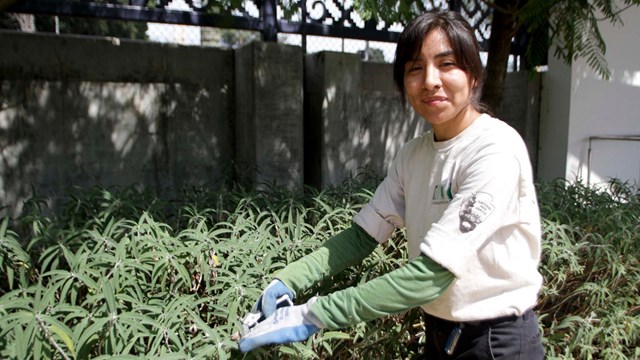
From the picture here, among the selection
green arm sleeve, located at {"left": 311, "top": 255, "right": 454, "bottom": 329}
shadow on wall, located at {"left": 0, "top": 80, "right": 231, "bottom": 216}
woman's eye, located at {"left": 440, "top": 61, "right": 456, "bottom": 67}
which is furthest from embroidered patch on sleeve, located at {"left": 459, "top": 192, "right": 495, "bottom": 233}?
shadow on wall, located at {"left": 0, "top": 80, "right": 231, "bottom": 216}

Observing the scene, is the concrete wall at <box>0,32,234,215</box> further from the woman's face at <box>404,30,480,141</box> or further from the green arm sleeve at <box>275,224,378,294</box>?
the woman's face at <box>404,30,480,141</box>

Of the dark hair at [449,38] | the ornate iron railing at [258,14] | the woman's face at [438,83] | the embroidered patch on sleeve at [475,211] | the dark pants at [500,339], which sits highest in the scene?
the ornate iron railing at [258,14]

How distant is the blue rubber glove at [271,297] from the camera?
1.44 metres

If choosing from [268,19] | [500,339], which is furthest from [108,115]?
[500,339]

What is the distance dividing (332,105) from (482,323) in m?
2.90

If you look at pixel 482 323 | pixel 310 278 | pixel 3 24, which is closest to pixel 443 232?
pixel 482 323

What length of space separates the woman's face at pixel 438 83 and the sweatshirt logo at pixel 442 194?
7.0 inches

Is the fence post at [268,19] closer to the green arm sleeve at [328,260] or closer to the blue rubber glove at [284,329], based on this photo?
the green arm sleeve at [328,260]

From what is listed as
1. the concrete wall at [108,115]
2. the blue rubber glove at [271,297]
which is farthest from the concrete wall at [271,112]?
the blue rubber glove at [271,297]

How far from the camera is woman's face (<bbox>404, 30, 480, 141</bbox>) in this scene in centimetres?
140

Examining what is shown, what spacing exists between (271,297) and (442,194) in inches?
22.1

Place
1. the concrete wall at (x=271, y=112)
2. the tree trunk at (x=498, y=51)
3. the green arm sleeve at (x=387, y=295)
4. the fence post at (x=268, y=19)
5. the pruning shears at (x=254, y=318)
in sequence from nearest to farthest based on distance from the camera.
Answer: the green arm sleeve at (x=387, y=295) → the pruning shears at (x=254, y=318) → the tree trunk at (x=498, y=51) → the concrete wall at (x=271, y=112) → the fence post at (x=268, y=19)

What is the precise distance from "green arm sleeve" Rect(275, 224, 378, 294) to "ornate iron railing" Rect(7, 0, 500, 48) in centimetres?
202

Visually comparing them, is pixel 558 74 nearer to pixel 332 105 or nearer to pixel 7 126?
pixel 332 105
